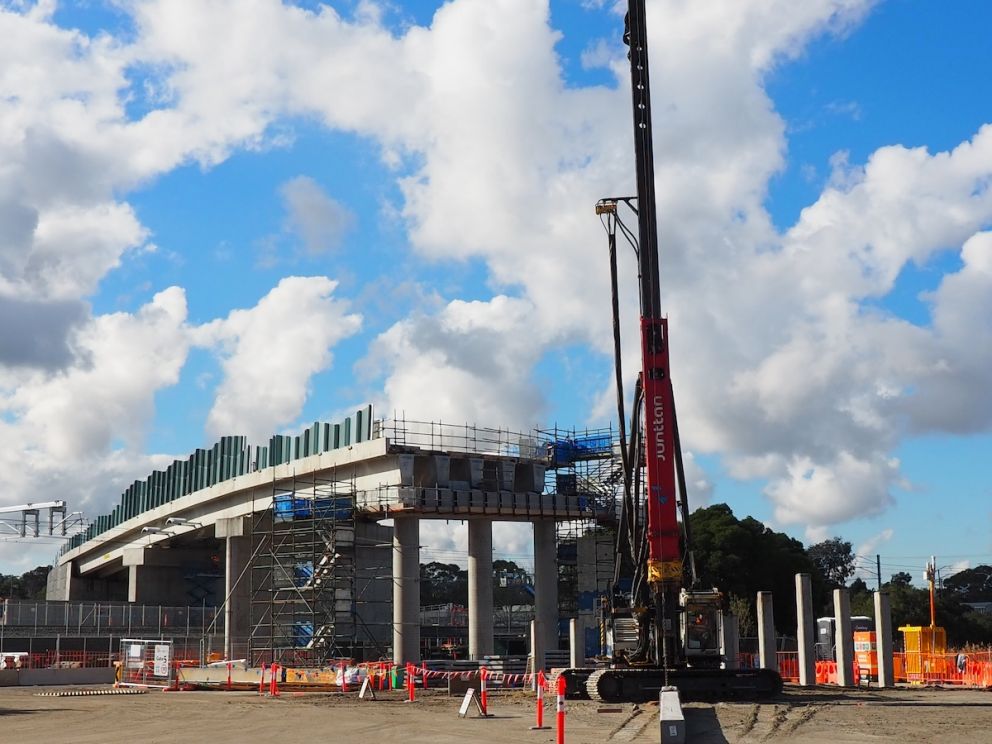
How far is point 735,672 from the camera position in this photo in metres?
31.0

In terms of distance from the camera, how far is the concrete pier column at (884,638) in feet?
124

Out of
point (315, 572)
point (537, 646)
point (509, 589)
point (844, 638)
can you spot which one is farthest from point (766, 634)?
point (509, 589)

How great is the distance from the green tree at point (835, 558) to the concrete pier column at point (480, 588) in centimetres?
8420

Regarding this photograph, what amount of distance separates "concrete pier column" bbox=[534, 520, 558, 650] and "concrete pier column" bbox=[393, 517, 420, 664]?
270 inches

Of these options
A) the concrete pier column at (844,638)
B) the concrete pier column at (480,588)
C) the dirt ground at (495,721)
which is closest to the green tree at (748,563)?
the concrete pier column at (480,588)

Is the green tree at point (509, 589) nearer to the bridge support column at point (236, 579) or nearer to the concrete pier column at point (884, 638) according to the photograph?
the bridge support column at point (236, 579)

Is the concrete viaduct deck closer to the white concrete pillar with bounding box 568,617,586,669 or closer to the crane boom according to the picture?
the white concrete pillar with bounding box 568,617,586,669

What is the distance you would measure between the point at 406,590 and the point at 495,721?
3061 centimetres

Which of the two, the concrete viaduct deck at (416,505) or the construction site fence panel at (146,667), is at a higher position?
the concrete viaduct deck at (416,505)

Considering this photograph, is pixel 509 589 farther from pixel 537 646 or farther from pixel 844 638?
pixel 844 638

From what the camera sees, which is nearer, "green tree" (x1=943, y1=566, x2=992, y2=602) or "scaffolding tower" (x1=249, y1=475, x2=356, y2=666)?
"scaffolding tower" (x1=249, y1=475, x2=356, y2=666)

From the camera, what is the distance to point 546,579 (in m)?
61.1

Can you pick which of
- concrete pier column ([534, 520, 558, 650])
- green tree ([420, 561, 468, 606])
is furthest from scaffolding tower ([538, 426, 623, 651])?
green tree ([420, 561, 468, 606])

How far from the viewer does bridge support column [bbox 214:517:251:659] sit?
6631 cm
